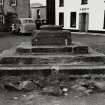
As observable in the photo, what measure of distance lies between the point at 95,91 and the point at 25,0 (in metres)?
32.5

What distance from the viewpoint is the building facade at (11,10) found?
37094 millimetres

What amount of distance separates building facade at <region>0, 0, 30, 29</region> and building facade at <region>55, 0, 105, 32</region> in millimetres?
5485

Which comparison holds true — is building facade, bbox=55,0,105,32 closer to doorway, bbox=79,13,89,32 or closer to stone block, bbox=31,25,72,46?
doorway, bbox=79,13,89,32

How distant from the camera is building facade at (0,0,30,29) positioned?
37.1 meters

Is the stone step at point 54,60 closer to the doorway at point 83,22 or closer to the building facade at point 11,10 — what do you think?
the doorway at point 83,22

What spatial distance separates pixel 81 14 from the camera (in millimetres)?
31547

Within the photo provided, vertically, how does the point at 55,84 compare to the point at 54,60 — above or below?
below

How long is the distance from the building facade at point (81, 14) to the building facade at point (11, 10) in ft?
18.0

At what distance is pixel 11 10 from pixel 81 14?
11524mm

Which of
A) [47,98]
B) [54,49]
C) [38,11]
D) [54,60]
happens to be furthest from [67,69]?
[38,11]

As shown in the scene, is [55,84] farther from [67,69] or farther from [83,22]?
[83,22]

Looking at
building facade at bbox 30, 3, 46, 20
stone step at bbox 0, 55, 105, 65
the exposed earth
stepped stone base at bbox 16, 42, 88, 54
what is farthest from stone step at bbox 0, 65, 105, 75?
building facade at bbox 30, 3, 46, 20

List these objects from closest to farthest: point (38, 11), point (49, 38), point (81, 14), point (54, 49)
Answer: point (54, 49) → point (49, 38) → point (81, 14) → point (38, 11)

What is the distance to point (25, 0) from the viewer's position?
37.9 m
